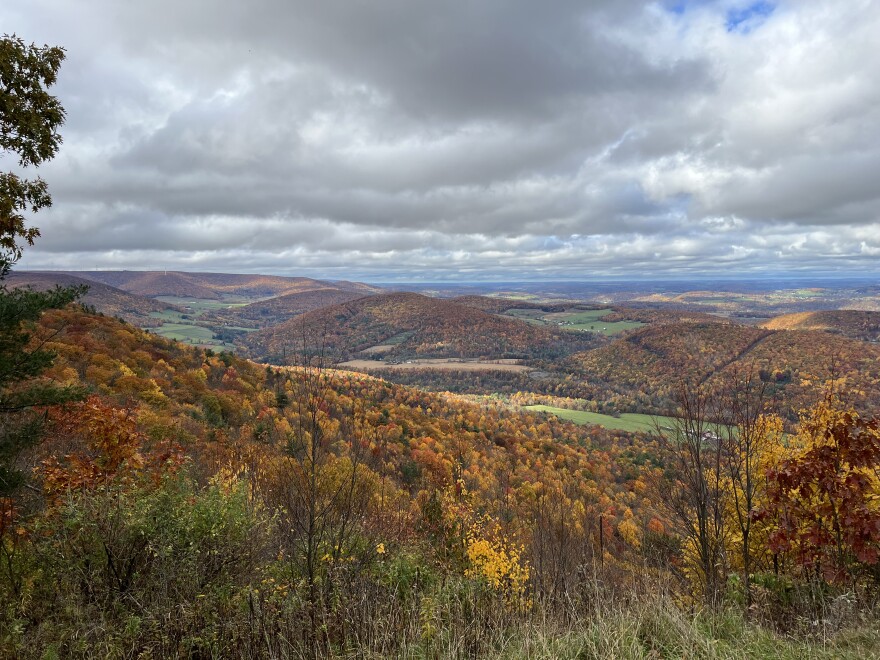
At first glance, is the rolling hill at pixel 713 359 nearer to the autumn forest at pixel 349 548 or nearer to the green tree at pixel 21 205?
the autumn forest at pixel 349 548

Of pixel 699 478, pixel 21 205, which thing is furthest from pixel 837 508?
pixel 21 205

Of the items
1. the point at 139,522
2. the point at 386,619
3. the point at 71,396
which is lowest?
the point at 386,619

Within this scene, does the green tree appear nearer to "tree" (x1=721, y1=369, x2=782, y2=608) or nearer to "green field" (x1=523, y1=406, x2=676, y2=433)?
"tree" (x1=721, y1=369, x2=782, y2=608)

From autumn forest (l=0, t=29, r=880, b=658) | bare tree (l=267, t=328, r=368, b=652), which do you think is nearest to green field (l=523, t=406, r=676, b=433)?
autumn forest (l=0, t=29, r=880, b=658)

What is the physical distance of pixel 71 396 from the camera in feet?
29.2

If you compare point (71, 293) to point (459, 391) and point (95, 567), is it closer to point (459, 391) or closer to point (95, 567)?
point (95, 567)

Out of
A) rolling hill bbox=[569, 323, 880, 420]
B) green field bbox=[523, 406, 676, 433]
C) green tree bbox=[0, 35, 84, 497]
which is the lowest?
green field bbox=[523, 406, 676, 433]

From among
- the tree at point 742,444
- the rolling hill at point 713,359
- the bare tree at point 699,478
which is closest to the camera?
the tree at point 742,444

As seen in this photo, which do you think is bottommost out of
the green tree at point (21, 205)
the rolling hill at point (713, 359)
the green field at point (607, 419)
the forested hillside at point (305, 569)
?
the green field at point (607, 419)

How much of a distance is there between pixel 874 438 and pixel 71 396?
1451 centimetres

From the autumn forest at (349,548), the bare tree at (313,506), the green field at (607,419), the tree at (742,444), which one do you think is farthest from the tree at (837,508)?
the green field at (607,419)

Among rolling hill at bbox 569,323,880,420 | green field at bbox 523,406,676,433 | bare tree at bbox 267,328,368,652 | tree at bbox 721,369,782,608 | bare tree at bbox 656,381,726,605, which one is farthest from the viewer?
rolling hill at bbox 569,323,880,420

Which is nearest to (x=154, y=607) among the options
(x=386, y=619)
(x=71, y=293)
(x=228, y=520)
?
(x=228, y=520)

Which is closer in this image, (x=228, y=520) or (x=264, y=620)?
(x=264, y=620)
